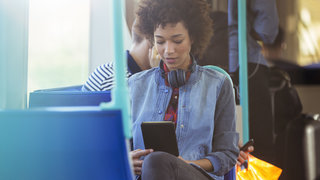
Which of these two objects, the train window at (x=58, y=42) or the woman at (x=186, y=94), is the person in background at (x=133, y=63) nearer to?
the woman at (x=186, y=94)

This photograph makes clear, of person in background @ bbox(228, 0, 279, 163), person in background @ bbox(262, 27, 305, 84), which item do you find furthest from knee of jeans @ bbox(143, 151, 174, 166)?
person in background @ bbox(262, 27, 305, 84)

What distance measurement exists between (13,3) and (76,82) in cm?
41

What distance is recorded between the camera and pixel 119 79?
47 cm

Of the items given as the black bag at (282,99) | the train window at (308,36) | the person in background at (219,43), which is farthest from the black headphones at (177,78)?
the train window at (308,36)

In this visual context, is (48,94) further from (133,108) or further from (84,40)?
(84,40)

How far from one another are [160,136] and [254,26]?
1.42 feet

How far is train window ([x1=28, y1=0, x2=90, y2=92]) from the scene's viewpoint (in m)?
1.07

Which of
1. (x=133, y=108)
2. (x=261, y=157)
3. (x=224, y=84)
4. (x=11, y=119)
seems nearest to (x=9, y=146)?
(x=11, y=119)

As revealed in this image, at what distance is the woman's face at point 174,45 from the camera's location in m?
0.75

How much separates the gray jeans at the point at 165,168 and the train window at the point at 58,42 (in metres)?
0.53

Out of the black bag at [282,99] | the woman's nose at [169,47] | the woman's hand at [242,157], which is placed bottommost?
the woman's hand at [242,157]

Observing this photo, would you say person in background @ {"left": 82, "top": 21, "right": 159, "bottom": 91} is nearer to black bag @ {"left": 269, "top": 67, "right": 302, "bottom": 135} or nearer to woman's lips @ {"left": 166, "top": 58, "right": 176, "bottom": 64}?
woman's lips @ {"left": 166, "top": 58, "right": 176, "bottom": 64}

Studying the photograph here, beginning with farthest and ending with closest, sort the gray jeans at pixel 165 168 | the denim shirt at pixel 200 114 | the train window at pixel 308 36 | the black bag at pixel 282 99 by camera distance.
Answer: the train window at pixel 308 36, the black bag at pixel 282 99, the denim shirt at pixel 200 114, the gray jeans at pixel 165 168

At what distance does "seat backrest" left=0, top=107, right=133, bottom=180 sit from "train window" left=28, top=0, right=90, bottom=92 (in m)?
0.56
